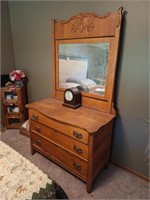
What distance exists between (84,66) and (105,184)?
137 centimetres

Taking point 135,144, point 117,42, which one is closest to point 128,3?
point 117,42

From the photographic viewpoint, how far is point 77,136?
1416mm

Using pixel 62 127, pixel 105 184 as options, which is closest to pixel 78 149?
pixel 62 127

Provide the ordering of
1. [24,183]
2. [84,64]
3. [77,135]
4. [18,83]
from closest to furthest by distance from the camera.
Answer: [24,183], [77,135], [84,64], [18,83]

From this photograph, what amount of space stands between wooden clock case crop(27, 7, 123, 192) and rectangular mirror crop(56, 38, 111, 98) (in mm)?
30

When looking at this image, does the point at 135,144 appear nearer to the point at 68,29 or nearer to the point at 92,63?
the point at 92,63

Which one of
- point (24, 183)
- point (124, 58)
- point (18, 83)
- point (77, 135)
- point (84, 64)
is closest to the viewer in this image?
point (24, 183)

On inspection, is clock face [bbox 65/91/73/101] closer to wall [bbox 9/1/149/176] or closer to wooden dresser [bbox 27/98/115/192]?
wooden dresser [bbox 27/98/115/192]

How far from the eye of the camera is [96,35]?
1.55 metres

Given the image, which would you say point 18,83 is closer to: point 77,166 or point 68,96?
point 68,96

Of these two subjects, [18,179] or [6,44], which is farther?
[6,44]

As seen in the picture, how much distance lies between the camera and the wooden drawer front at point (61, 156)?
1.52 meters

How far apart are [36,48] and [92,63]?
1.16 meters

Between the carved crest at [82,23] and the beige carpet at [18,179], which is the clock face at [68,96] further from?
the beige carpet at [18,179]
